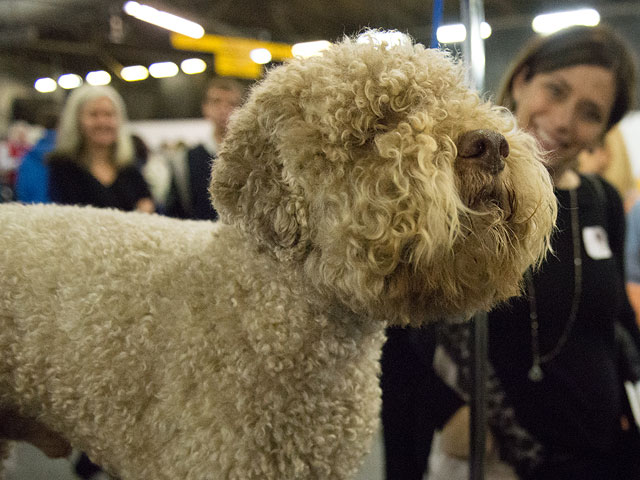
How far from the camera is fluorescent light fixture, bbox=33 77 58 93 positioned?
10883 mm

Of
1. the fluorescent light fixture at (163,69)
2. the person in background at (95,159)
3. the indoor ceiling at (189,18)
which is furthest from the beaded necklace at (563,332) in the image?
the fluorescent light fixture at (163,69)

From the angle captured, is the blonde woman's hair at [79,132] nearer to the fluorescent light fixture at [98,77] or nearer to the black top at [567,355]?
the black top at [567,355]

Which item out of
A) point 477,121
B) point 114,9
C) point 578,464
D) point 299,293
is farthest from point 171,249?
point 114,9

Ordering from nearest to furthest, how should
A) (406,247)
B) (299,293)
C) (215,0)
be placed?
(406,247) < (299,293) < (215,0)

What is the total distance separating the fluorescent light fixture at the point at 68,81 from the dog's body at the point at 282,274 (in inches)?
453

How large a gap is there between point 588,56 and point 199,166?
1532 mm

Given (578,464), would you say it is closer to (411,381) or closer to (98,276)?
(411,381)

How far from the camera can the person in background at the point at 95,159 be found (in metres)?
2.14

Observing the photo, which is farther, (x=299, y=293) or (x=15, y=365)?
(x=15, y=365)

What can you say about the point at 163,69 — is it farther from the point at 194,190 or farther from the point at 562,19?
the point at 194,190

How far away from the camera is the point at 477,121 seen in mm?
735

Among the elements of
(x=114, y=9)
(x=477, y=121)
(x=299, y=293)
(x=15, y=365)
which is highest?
(x=114, y=9)

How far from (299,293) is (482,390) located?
58cm

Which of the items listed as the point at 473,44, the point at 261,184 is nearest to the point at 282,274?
the point at 261,184
